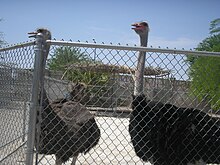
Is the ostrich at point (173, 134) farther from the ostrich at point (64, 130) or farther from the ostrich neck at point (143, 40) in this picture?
the ostrich neck at point (143, 40)

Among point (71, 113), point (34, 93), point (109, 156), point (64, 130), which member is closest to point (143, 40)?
point (71, 113)

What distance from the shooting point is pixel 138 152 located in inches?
156

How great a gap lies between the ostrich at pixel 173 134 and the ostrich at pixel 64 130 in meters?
0.77

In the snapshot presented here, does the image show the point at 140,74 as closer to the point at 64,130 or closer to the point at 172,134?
the point at 172,134

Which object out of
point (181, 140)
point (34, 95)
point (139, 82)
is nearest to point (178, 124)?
point (181, 140)

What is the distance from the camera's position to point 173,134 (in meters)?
3.63

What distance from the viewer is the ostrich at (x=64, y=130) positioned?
3832 millimetres

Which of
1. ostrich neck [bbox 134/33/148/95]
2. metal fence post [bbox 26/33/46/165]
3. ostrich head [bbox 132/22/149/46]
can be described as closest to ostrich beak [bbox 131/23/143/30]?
ostrich head [bbox 132/22/149/46]

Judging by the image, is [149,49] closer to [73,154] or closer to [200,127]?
[200,127]

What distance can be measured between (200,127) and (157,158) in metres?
0.57

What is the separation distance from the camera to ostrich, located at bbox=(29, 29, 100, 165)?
3.83 metres

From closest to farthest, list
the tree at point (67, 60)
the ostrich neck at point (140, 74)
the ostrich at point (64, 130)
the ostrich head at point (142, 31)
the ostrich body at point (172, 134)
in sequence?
the ostrich body at point (172, 134) < the ostrich at point (64, 130) < the ostrich neck at point (140, 74) < the tree at point (67, 60) < the ostrich head at point (142, 31)

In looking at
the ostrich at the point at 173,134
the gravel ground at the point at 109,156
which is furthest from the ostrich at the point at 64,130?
the ostrich at the point at 173,134

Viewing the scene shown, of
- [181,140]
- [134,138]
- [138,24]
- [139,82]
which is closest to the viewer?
[181,140]
